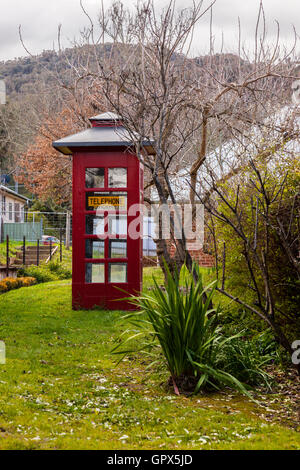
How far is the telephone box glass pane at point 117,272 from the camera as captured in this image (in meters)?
8.48

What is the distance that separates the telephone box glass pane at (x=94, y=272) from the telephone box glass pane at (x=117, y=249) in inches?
10.4

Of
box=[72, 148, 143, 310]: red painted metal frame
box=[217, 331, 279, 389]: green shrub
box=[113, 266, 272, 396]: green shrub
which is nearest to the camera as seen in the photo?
box=[113, 266, 272, 396]: green shrub

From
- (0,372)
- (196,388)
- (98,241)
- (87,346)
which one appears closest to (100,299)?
(98,241)

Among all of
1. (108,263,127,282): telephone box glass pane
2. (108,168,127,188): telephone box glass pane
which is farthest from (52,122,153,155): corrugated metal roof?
(108,263,127,282): telephone box glass pane

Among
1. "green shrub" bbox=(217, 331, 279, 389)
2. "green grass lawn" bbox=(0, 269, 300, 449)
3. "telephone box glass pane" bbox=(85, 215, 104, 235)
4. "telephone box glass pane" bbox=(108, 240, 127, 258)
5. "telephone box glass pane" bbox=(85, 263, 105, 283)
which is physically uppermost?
"telephone box glass pane" bbox=(85, 215, 104, 235)

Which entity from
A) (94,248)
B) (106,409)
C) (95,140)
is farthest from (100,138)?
(106,409)

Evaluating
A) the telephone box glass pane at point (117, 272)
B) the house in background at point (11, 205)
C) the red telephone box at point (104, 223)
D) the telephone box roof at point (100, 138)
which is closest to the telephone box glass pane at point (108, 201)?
the red telephone box at point (104, 223)

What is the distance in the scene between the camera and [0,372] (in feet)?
15.1

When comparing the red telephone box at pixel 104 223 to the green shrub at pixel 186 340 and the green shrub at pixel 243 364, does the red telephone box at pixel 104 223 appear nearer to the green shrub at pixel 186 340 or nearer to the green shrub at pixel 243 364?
the green shrub at pixel 243 364

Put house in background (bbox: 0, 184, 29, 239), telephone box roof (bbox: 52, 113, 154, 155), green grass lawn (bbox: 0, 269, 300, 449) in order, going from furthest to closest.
→ house in background (bbox: 0, 184, 29, 239), telephone box roof (bbox: 52, 113, 154, 155), green grass lawn (bbox: 0, 269, 300, 449)

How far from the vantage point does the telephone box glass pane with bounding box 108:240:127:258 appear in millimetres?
8453

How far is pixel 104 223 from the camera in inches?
331

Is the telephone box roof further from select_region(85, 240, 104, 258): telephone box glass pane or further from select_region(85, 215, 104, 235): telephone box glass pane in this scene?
select_region(85, 240, 104, 258): telephone box glass pane

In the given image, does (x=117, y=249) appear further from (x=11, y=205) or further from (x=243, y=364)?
(x=11, y=205)
